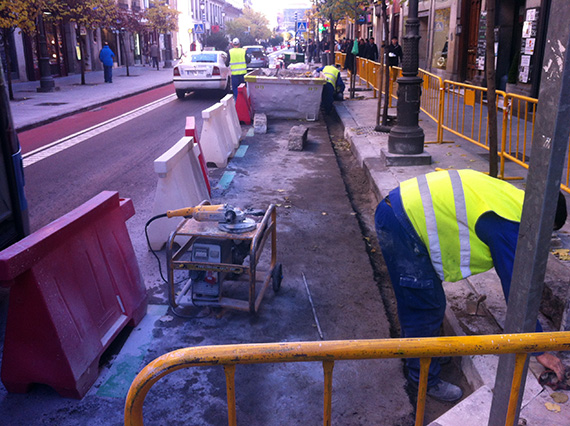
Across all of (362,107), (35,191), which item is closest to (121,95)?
(362,107)

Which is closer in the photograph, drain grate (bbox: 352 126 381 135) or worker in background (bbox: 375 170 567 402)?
worker in background (bbox: 375 170 567 402)

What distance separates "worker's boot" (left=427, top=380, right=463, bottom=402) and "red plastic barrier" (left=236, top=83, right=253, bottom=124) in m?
11.3

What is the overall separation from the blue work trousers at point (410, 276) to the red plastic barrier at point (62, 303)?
188 centimetres

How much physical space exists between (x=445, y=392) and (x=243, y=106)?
37.5 feet

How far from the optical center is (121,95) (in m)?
20.6

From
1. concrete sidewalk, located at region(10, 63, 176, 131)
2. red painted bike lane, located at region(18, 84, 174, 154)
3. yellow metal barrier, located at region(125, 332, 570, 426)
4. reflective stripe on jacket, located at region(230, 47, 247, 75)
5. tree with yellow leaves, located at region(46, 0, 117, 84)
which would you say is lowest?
red painted bike lane, located at region(18, 84, 174, 154)

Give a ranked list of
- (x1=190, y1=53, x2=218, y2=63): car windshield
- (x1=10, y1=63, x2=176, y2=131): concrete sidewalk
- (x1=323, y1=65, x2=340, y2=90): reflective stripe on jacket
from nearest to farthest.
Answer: (x1=10, y1=63, x2=176, y2=131): concrete sidewalk
(x1=323, y1=65, x2=340, y2=90): reflective stripe on jacket
(x1=190, y1=53, x2=218, y2=63): car windshield

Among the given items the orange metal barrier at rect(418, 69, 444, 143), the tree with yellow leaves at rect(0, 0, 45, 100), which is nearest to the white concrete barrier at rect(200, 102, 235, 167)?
the orange metal barrier at rect(418, 69, 444, 143)

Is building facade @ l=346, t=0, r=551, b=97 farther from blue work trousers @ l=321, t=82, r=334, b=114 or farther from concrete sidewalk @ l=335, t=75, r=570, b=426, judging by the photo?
concrete sidewalk @ l=335, t=75, r=570, b=426

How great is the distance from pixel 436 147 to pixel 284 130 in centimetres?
435

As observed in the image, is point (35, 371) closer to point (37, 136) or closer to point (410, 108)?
point (410, 108)

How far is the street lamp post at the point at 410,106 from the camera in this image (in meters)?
8.59

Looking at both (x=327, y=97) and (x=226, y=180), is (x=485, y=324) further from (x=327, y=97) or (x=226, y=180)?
(x=327, y=97)

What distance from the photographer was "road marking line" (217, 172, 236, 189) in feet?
26.3
